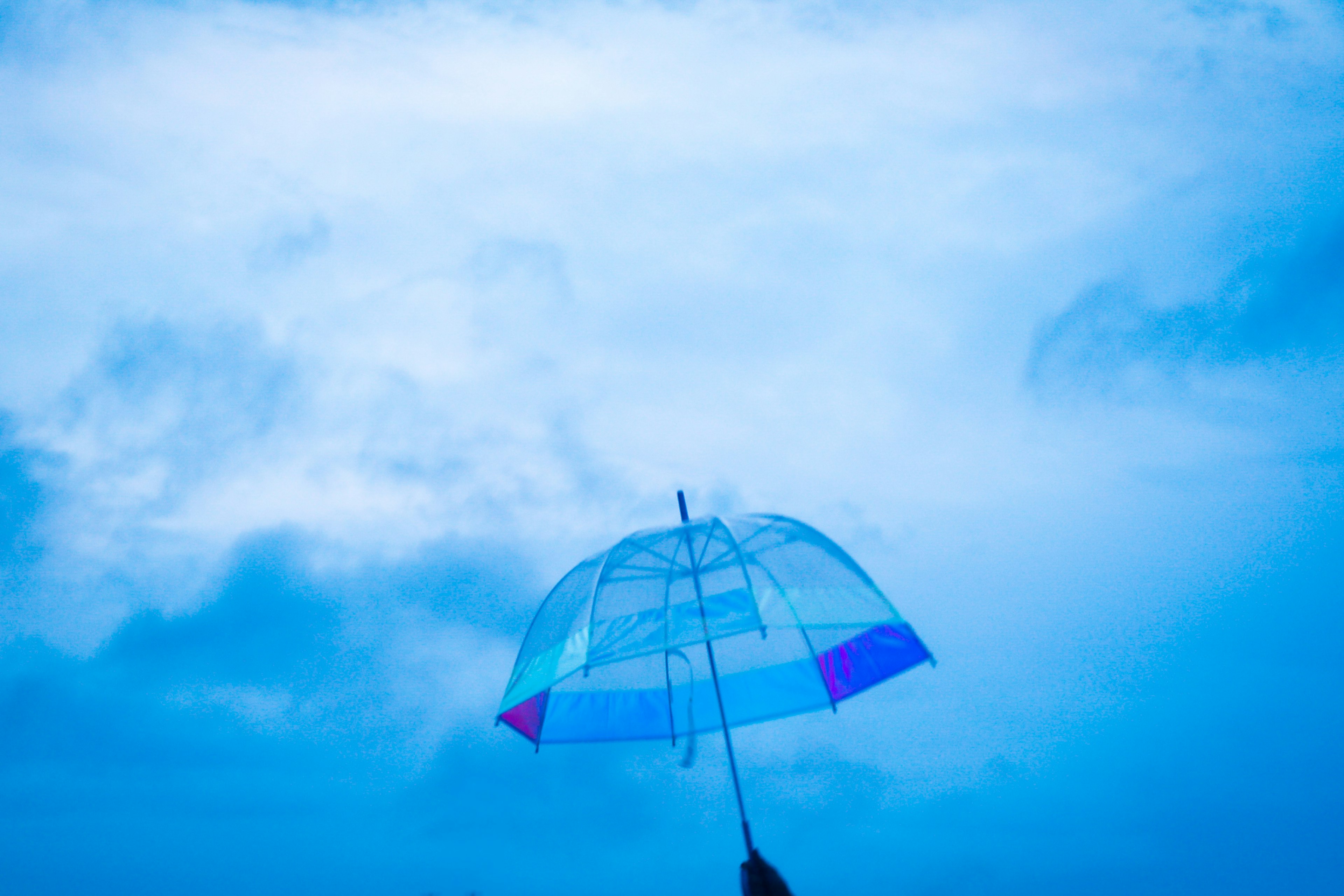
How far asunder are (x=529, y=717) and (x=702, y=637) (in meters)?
1.85

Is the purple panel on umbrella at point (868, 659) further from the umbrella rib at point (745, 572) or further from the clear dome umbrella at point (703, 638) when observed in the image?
the umbrella rib at point (745, 572)

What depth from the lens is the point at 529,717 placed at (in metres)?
6.21

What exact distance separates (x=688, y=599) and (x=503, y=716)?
1.63m

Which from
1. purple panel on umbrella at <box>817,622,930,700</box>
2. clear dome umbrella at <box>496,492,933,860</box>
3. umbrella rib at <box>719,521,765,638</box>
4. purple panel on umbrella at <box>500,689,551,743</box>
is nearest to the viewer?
umbrella rib at <box>719,521,765,638</box>

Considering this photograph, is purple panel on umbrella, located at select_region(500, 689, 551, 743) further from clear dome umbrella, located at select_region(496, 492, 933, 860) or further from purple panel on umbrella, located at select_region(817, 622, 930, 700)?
purple panel on umbrella, located at select_region(817, 622, 930, 700)

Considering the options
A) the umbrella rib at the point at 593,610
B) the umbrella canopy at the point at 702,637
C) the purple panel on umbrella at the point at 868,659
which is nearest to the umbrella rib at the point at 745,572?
the umbrella canopy at the point at 702,637

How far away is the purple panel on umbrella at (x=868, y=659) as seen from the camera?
6.26 m

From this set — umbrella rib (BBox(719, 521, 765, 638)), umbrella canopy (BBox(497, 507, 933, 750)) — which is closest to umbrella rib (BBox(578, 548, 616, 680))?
umbrella canopy (BBox(497, 507, 933, 750))

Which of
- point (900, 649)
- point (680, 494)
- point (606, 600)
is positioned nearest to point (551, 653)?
point (606, 600)

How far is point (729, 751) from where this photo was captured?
17.5ft

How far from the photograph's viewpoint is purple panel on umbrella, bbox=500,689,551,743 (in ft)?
20.0

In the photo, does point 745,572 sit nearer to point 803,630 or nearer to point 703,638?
point 703,638

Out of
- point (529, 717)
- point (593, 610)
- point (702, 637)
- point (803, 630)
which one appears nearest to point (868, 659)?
point (803, 630)

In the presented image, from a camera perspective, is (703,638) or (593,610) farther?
Answer: (593,610)
